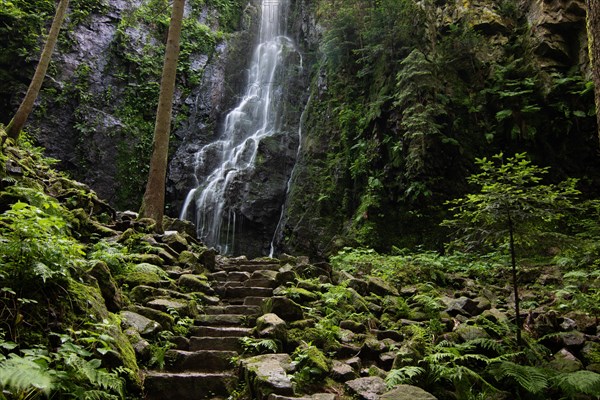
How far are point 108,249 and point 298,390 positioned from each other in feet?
11.5

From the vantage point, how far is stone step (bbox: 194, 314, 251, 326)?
5379 millimetres

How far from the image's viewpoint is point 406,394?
365 centimetres

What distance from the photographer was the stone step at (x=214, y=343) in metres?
4.74

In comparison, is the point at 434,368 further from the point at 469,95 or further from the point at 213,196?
the point at 213,196

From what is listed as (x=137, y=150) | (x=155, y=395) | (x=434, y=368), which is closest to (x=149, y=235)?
(x=155, y=395)

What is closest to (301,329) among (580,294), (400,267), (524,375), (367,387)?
(367,387)

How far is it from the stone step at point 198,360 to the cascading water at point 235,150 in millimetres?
11718

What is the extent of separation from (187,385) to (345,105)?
14.1 meters

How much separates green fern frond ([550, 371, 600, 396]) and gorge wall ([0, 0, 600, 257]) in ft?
27.0

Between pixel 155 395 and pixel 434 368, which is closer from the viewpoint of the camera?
pixel 155 395

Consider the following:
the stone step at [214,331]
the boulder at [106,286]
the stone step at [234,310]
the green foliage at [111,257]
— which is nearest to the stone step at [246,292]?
the stone step at [234,310]

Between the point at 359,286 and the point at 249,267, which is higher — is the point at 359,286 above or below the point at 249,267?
below

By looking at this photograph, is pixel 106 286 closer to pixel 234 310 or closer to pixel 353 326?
pixel 234 310

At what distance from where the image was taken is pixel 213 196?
1723 cm
